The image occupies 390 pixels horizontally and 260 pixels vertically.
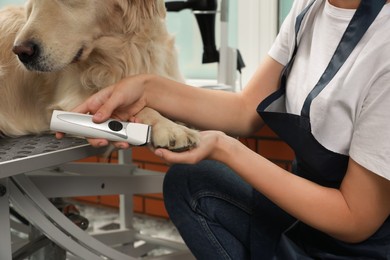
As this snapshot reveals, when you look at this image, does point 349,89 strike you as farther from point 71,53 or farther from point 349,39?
point 71,53

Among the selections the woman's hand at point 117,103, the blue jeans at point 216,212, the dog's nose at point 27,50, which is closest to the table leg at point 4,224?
the woman's hand at point 117,103

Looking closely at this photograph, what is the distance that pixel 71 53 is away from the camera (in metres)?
1.00

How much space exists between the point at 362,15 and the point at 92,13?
577 mm

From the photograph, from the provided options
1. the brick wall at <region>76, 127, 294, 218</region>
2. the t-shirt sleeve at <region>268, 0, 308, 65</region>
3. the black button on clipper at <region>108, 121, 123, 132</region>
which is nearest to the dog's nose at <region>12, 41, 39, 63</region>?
the black button on clipper at <region>108, 121, 123, 132</region>

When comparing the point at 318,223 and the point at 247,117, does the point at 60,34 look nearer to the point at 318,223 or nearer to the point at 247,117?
the point at 247,117

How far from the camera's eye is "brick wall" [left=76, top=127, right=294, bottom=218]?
71.1 inches

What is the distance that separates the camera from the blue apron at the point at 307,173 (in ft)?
2.71

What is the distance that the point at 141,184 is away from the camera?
135 centimetres

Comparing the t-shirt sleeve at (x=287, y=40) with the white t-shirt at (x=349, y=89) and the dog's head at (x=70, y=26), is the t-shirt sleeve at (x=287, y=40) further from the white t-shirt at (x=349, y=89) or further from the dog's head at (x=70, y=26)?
the dog's head at (x=70, y=26)

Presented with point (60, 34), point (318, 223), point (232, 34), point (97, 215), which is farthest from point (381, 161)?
point (97, 215)

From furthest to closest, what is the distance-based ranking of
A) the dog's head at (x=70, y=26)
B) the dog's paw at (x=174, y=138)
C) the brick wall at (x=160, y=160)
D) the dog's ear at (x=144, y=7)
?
the brick wall at (x=160, y=160)
the dog's ear at (x=144, y=7)
the dog's head at (x=70, y=26)
the dog's paw at (x=174, y=138)

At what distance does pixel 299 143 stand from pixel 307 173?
0.09 m

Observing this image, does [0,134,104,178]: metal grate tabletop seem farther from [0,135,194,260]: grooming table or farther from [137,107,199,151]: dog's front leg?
[137,107,199,151]: dog's front leg

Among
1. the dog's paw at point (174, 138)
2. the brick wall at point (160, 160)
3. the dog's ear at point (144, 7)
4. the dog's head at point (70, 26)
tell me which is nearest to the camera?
the dog's paw at point (174, 138)
